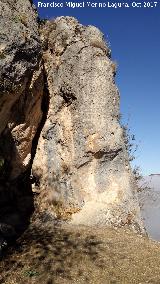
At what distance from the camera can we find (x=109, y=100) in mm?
22500

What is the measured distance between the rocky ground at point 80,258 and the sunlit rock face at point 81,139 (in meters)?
2.43

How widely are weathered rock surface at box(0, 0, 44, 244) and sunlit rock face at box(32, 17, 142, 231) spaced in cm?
138

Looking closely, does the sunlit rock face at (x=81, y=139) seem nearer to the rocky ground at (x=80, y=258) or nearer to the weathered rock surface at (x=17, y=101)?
the weathered rock surface at (x=17, y=101)

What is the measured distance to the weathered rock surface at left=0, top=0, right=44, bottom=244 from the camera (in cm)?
1484

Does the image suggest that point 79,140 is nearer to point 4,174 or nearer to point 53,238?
point 4,174

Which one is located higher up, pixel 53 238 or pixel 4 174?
pixel 4 174

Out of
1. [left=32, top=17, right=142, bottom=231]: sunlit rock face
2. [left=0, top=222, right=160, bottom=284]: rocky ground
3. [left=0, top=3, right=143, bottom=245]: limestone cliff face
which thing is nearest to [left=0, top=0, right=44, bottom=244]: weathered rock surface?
[left=0, top=3, right=143, bottom=245]: limestone cliff face

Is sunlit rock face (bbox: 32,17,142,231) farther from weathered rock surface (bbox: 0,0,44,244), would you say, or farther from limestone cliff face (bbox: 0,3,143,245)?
weathered rock surface (bbox: 0,0,44,244)

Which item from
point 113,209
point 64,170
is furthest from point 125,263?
point 64,170

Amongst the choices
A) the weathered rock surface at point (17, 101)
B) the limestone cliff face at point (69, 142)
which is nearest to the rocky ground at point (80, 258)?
the limestone cliff face at point (69, 142)

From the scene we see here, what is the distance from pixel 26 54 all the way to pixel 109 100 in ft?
26.4

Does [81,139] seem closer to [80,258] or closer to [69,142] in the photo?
[69,142]

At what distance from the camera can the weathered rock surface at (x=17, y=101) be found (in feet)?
48.7

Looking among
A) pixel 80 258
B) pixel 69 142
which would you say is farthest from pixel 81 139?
pixel 80 258
